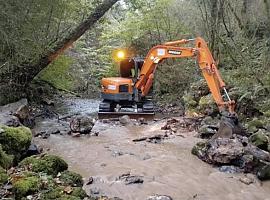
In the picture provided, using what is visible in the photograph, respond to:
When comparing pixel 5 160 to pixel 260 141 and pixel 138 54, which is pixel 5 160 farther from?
pixel 138 54

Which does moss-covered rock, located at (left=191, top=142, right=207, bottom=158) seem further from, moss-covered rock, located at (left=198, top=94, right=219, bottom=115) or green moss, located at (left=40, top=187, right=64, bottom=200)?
green moss, located at (left=40, top=187, right=64, bottom=200)

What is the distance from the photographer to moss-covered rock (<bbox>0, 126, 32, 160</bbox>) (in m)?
6.09

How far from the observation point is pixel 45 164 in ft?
15.5

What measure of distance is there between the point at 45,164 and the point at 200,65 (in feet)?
19.3

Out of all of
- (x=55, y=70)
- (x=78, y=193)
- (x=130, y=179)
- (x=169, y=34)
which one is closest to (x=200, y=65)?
(x=130, y=179)

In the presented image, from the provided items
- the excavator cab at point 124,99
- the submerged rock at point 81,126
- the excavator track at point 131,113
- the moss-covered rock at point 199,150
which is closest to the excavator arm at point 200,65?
the excavator cab at point 124,99

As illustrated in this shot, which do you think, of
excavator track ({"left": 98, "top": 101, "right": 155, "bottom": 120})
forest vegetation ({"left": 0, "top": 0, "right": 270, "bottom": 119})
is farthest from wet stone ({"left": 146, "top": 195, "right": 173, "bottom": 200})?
excavator track ({"left": 98, "top": 101, "right": 155, "bottom": 120})

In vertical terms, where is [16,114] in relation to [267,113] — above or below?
below

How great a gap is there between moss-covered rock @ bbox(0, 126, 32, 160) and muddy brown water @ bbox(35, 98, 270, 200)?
3.04 ft

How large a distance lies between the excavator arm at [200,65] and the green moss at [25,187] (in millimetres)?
5596

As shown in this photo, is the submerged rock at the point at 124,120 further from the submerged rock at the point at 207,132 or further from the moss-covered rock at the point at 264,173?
the moss-covered rock at the point at 264,173

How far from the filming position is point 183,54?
1049cm

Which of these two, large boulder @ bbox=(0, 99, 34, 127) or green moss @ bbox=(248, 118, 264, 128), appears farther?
large boulder @ bbox=(0, 99, 34, 127)

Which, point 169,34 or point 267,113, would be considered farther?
point 169,34
